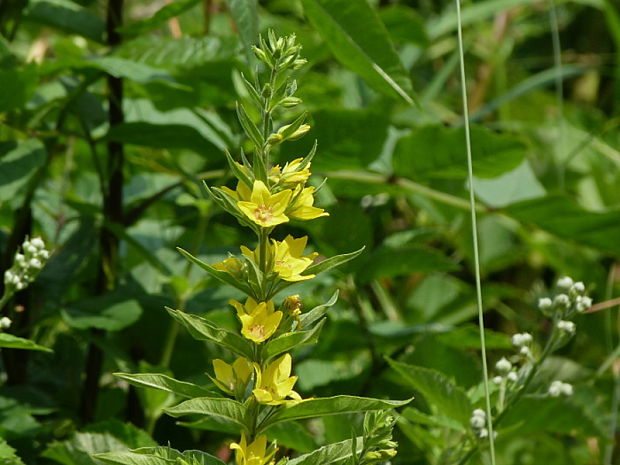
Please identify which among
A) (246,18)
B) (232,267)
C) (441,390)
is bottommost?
(441,390)

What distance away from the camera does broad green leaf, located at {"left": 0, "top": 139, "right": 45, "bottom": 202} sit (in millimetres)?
933

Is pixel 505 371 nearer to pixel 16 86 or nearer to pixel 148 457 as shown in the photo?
pixel 148 457

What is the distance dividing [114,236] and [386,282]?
630 mm

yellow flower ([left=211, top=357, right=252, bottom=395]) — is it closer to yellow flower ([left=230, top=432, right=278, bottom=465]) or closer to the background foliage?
yellow flower ([left=230, top=432, right=278, bottom=465])

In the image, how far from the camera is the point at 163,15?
963 millimetres

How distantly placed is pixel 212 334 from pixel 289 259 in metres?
0.07

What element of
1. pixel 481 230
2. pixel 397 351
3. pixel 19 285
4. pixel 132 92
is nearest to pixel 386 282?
pixel 481 230

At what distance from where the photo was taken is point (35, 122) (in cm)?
101

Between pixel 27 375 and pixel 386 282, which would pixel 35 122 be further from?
pixel 386 282

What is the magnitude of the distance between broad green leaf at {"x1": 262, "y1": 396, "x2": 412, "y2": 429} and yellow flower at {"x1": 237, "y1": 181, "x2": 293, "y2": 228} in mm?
113

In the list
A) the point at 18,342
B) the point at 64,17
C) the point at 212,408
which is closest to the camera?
the point at 212,408

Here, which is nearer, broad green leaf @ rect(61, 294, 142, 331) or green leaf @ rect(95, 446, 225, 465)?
green leaf @ rect(95, 446, 225, 465)

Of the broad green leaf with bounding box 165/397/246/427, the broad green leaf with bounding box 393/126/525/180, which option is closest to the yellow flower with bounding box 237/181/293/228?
the broad green leaf with bounding box 165/397/246/427

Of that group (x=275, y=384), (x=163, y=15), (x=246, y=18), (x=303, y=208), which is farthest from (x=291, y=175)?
(x=163, y=15)
